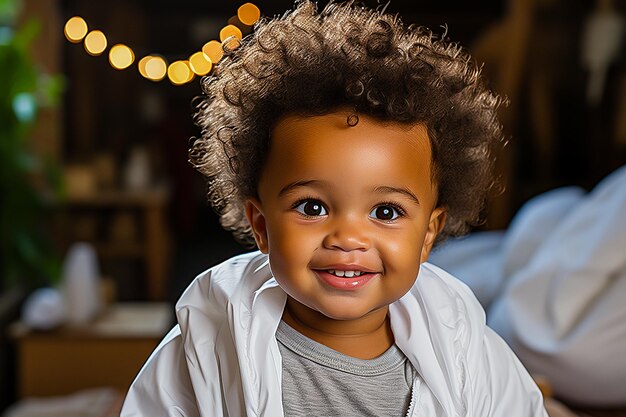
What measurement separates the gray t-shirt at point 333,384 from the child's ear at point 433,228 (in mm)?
160

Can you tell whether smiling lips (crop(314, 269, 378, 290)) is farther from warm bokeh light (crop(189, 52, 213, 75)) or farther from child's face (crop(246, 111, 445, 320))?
warm bokeh light (crop(189, 52, 213, 75))

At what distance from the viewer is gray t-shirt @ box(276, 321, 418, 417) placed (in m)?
1.12

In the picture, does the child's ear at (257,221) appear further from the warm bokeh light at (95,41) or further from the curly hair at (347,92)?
the warm bokeh light at (95,41)

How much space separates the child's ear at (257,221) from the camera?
1.15m

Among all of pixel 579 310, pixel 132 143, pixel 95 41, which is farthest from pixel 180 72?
pixel 579 310

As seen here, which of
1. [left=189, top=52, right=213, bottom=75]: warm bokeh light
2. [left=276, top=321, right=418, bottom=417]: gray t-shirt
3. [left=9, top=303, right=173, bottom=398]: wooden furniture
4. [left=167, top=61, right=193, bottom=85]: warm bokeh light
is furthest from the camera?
[left=167, top=61, right=193, bottom=85]: warm bokeh light

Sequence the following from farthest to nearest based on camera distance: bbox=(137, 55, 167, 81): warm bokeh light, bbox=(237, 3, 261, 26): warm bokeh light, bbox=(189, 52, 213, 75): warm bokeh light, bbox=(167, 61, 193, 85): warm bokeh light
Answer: bbox=(237, 3, 261, 26): warm bokeh light, bbox=(137, 55, 167, 81): warm bokeh light, bbox=(167, 61, 193, 85): warm bokeh light, bbox=(189, 52, 213, 75): warm bokeh light

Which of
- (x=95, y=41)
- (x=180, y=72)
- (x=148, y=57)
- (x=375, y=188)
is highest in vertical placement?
(x=95, y=41)

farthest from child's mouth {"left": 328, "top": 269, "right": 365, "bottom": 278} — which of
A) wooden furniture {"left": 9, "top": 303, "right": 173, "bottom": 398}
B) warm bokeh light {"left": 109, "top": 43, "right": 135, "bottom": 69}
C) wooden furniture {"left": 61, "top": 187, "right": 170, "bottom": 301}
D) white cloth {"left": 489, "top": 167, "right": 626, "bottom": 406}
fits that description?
wooden furniture {"left": 61, "top": 187, "right": 170, "bottom": 301}

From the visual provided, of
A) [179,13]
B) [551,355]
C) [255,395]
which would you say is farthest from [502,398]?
[179,13]

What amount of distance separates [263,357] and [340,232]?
0.66ft

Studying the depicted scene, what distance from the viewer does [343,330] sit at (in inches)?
45.1

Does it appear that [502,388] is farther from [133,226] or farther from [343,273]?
[133,226]

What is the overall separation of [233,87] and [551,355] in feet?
4.10
